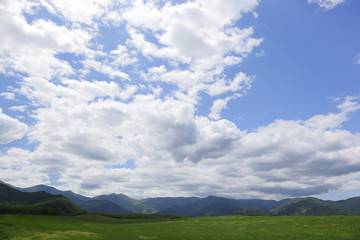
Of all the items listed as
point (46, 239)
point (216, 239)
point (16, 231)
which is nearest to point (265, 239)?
point (216, 239)

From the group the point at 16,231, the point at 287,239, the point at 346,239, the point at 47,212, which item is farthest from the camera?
the point at 47,212

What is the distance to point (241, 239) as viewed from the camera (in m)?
47.8

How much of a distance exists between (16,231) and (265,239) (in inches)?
2373

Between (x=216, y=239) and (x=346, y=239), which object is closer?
(x=346, y=239)

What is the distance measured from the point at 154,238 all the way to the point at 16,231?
1412 inches

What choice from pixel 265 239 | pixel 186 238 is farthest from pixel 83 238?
pixel 265 239

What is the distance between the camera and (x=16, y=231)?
5612cm

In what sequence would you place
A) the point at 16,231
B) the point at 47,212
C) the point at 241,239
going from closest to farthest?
the point at 241,239 → the point at 16,231 → the point at 47,212

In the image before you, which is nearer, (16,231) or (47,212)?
(16,231)

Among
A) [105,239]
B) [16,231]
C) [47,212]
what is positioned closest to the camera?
[105,239]

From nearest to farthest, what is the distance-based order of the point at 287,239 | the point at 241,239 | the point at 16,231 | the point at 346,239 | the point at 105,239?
the point at 346,239, the point at 287,239, the point at 241,239, the point at 105,239, the point at 16,231

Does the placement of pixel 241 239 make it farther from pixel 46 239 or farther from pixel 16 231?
pixel 16 231

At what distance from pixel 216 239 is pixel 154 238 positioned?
14317mm

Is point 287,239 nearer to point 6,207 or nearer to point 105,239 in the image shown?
point 105,239
